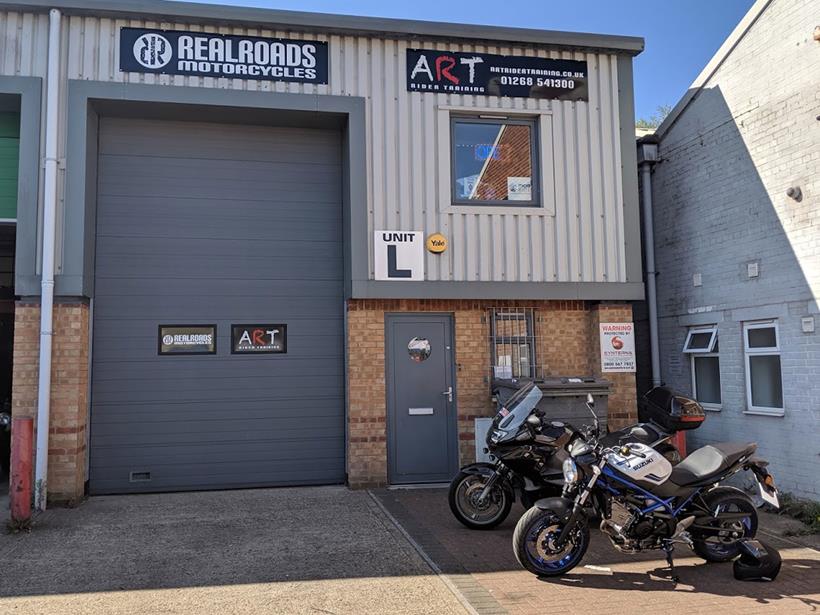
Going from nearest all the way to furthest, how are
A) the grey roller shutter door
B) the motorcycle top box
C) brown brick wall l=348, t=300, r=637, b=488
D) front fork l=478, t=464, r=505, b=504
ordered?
front fork l=478, t=464, r=505, b=504 → the motorcycle top box → the grey roller shutter door → brown brick wall l=348, t=300, r=637, b=488

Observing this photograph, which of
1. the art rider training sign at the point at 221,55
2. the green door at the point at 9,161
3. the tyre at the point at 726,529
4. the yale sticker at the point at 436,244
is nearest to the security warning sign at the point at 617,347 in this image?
the yale sticker at the point at 436,244

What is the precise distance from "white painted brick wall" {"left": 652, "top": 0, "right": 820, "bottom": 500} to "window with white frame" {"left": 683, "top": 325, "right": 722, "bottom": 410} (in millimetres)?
153

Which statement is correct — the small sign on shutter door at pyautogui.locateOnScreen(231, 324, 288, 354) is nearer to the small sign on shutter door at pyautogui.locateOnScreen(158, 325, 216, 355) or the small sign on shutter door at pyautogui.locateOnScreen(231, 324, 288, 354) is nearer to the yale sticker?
the small sign on shutter door at pyautogui.locateOnScreen(158, 325, 216, 355)

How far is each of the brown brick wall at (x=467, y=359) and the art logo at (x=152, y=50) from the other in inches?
147

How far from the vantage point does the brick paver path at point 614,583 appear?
16.1 feet

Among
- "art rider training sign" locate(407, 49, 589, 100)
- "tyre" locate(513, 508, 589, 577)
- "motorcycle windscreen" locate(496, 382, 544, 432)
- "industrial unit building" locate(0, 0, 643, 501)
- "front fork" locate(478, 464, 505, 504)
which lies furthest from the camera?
"art rider training sign" locate(407, 49, 589, 100)

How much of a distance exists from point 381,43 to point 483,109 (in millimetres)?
1574

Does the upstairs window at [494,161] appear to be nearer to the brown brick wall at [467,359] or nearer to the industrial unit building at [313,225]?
the industrial unit building at [313,225]

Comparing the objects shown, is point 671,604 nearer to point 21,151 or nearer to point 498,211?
point 498,211

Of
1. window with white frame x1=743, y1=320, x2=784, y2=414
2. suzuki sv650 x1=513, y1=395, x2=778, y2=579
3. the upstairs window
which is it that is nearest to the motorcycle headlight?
suzuki sv650 x1=513, y1=395, x2=778, y2=579

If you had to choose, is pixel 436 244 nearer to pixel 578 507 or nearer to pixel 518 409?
pixel 518 409

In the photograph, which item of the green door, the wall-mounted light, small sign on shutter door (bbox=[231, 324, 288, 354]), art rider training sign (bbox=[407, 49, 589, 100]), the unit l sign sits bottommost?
small sign on shutter door (bbox=[231, 324, 288, 354])

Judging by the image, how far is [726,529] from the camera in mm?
5688

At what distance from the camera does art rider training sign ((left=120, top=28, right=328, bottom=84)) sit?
28.4 ft
